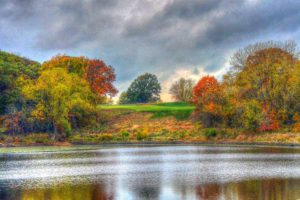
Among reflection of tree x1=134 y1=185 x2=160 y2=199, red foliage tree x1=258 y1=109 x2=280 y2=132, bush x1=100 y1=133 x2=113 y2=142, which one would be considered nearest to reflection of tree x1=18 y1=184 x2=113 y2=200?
reflection of tree x1=134 y1=185 x2=160 y2=199

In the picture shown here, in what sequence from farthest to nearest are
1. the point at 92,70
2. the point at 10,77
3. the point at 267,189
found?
the point at 92,70 → the point at 10,77 → the point at 267,189

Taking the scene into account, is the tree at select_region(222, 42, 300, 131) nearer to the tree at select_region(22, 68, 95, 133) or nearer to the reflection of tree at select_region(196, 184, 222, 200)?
the tree at select_region(22, 68, 95, 133)

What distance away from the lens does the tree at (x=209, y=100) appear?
313ft

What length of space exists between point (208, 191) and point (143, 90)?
149948mm

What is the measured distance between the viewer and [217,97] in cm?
9531

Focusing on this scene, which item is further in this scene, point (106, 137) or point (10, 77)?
point (10, 77)

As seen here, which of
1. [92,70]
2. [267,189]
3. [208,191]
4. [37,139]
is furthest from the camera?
[92,70]

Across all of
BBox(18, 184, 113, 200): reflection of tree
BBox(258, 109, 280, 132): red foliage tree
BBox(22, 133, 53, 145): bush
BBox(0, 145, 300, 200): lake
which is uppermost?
BBox(258, 109, 280, 132): red foliage tree

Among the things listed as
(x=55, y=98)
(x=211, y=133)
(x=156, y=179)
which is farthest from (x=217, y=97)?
(x=156, y=179)

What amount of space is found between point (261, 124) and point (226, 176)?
5219cm

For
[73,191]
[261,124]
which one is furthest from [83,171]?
[261,124]

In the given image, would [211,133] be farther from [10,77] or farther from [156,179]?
[156,179]

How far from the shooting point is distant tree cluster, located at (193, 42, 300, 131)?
88688 millimetres

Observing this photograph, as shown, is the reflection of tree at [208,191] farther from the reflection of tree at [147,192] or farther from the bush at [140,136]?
the bush at [140,136]
